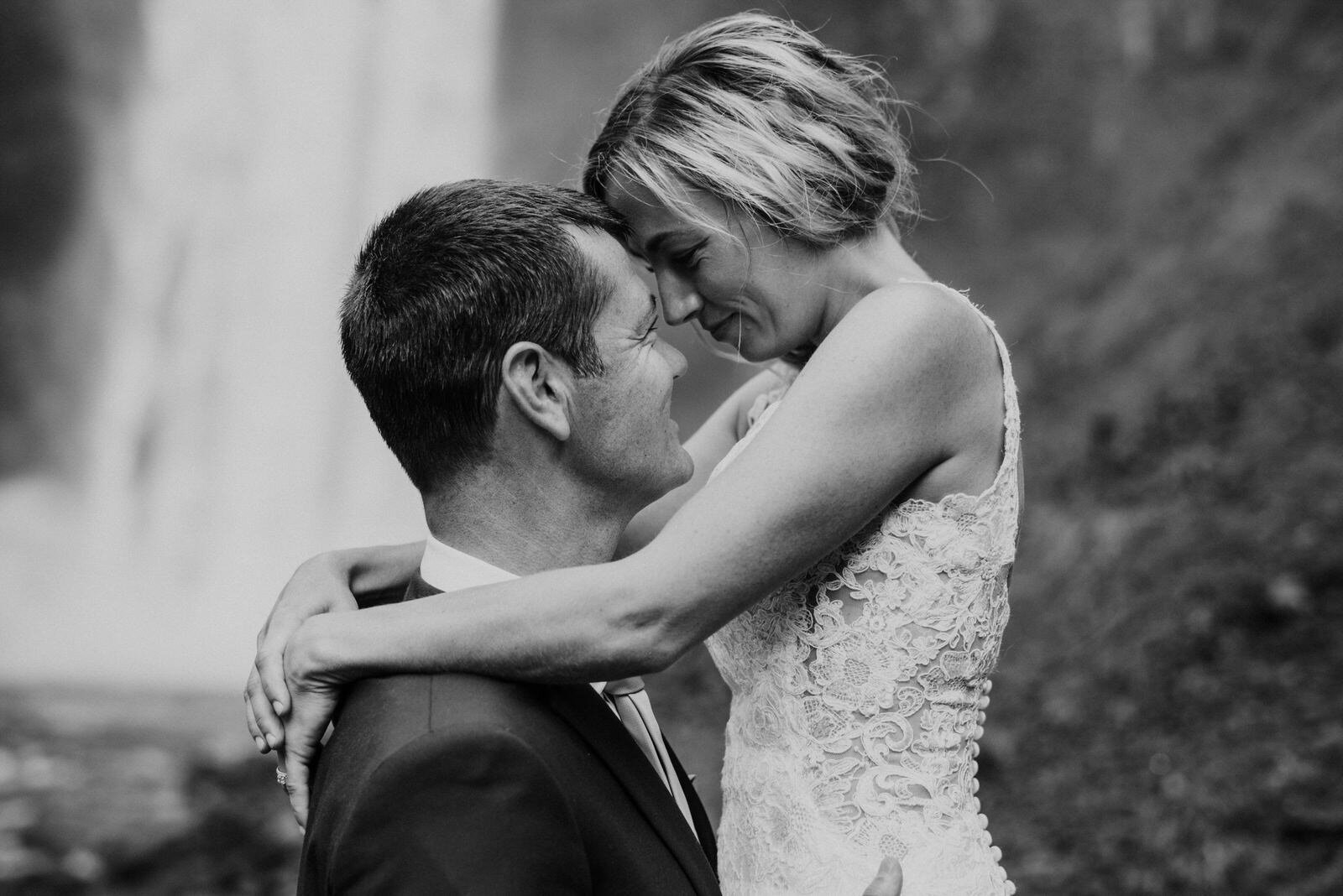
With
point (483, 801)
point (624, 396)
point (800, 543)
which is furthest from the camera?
point (624, 396)

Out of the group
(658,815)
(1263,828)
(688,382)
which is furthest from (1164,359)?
(658,815)

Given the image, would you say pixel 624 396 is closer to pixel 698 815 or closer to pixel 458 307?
pixel 458 307

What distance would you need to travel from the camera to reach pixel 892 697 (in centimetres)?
223

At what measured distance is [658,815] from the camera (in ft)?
6.35

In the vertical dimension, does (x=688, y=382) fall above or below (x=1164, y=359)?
below

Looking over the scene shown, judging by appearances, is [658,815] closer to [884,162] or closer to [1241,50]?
[884,162]

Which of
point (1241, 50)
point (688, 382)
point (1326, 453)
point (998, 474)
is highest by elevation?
point (998, 474)

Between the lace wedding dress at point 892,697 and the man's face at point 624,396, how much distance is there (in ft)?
0.62

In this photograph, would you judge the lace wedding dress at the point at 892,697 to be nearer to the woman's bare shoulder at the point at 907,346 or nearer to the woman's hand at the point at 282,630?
the woman's bare shoulder at the point at 907,346

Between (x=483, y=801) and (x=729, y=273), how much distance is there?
114 cm

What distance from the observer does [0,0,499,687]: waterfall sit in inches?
640

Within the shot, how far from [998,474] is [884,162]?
25.2 inches

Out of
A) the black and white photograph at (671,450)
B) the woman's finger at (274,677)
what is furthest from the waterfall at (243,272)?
the woman's finger at (274,677)

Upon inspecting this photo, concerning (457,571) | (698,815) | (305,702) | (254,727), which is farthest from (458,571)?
(698,815)
